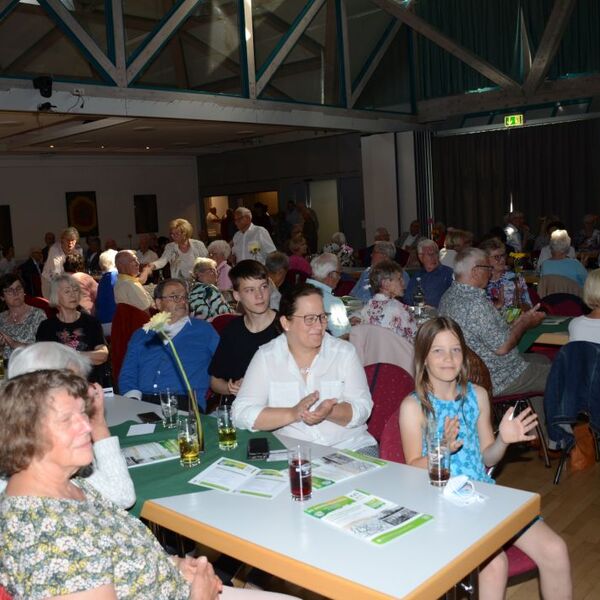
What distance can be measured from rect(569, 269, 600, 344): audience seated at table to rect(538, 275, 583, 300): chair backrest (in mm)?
1935

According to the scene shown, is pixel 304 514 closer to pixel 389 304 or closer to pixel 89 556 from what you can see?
pixel 89 556

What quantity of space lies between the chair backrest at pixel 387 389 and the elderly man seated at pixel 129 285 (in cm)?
352

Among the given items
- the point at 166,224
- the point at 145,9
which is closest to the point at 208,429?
the point at 145,9

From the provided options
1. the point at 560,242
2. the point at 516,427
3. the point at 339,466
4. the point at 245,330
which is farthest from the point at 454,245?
the point at 339,466

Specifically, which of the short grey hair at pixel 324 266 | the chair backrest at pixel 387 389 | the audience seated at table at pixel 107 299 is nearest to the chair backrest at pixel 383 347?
the chair backrest at pixel 387 389

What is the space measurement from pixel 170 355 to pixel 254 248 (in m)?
4.59

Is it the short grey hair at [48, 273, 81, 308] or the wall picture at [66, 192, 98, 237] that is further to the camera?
the wall picture at [66, 192, 98, 237]

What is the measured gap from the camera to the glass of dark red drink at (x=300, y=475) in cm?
223

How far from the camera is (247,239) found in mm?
9172

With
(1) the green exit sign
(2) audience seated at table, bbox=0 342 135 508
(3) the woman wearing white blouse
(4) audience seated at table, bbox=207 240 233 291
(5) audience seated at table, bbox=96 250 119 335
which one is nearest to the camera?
(2) audience seated at table, bbox=0 342 135 508

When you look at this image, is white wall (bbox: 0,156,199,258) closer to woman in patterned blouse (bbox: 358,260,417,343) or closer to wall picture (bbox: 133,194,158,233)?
wall picture (bbox: 133,194,158,233)

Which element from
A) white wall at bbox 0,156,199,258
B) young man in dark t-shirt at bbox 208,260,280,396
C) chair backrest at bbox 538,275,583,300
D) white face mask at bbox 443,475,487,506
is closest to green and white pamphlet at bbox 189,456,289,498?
white face mask at bbox 443,475,487,506

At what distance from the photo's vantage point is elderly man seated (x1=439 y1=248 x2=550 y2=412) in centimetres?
449

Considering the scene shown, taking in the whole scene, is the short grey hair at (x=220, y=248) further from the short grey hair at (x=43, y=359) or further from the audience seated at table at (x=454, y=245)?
the short grey hair at (x=43, y=359)
